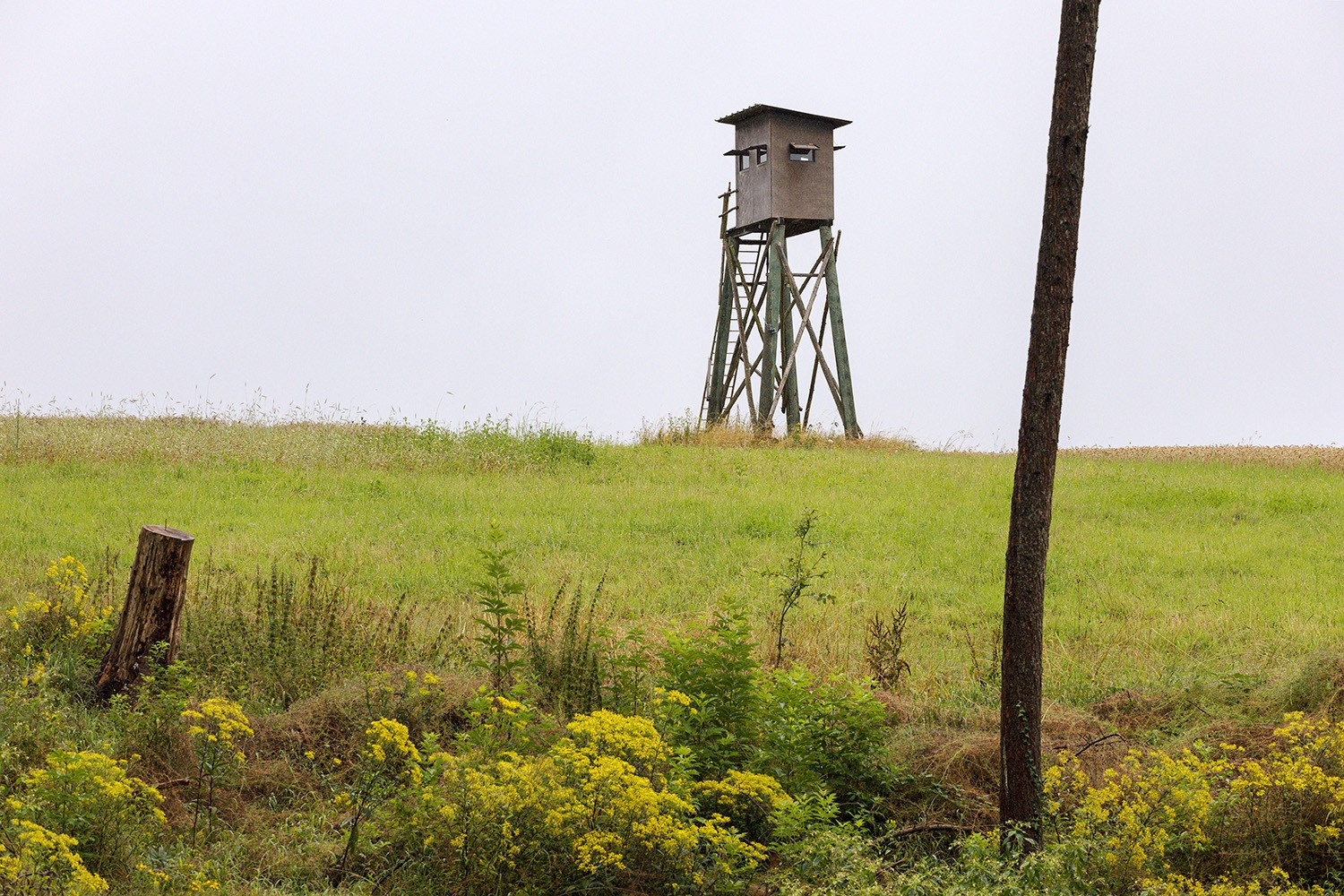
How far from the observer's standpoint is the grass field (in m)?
9.81

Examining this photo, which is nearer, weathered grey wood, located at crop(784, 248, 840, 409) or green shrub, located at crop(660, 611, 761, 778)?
green shrub, located at crop(660, 611, 761, 778)

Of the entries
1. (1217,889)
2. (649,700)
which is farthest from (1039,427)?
(649,700)

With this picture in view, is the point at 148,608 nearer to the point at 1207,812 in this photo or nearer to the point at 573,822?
the point at 573,822

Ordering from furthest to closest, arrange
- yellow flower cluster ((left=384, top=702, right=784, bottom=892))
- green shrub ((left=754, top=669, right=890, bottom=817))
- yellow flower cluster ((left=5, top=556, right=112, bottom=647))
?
yellow flower cluster ((left=5, top=556, right=112, bottom=647)) < green shrub ((left=754, top=669, right=890, bottom=817)) < yellow flower cluster ((left=384, top=702, right=784, bottom=892))

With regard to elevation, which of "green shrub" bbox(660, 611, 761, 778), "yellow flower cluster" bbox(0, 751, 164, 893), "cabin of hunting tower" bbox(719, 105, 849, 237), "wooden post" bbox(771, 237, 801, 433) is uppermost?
"cabin of hunting tower" bbox(719, 105, 849, 237)

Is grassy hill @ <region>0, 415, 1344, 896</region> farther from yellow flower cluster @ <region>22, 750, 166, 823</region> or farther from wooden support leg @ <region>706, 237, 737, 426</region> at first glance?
wooden support leg @ <region>706, 237, 737, 426</region>

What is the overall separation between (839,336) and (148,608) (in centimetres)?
1822

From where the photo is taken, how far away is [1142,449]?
87.6 ft

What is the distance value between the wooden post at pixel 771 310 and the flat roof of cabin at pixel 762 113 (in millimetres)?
2338

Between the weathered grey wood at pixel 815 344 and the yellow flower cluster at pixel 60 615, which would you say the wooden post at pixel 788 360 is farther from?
the yellow flower cluster at pixel 60 615

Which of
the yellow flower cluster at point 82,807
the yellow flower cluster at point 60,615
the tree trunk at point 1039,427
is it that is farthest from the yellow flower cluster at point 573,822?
the yellow flower cluster at point 60,615

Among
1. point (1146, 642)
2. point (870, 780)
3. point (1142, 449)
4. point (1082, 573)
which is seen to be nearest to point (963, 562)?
point (1082, 573)

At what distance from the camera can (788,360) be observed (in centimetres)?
2416

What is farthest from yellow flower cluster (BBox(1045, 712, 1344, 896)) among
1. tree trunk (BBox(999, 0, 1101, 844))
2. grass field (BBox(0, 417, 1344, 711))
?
grass field (BBox(0, 417, 1344, 711))
